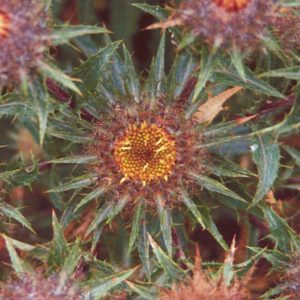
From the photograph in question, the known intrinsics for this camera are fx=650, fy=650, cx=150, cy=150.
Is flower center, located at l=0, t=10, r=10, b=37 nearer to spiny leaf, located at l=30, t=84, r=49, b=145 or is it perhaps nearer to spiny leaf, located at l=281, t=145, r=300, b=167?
spiny leaf, located at l=30, t=84, r=49, b=145

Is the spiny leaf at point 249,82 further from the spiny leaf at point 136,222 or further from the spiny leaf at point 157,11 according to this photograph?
the spiny leaf at point 136,222

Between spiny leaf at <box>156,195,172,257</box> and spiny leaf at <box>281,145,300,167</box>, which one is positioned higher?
spiny leaf at <box>281,145,300,167</box>

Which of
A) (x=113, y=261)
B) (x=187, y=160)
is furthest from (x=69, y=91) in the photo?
(x=113, y=261)

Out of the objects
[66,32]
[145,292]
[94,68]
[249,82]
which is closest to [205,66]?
[249,82]

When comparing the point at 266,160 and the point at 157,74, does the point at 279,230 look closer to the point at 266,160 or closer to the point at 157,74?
the point at 266,160

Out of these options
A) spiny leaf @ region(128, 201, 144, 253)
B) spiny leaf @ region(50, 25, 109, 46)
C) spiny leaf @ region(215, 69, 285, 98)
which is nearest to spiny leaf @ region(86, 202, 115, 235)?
spiny leaf @ region(128, 201, 144, 253)

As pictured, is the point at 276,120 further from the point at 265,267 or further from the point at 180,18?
the point at 180,18

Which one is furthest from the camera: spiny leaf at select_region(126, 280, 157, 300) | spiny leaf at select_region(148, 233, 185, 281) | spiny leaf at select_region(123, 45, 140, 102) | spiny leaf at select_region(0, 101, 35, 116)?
spiny leaf at select_region(123, 45, 140, 102)
